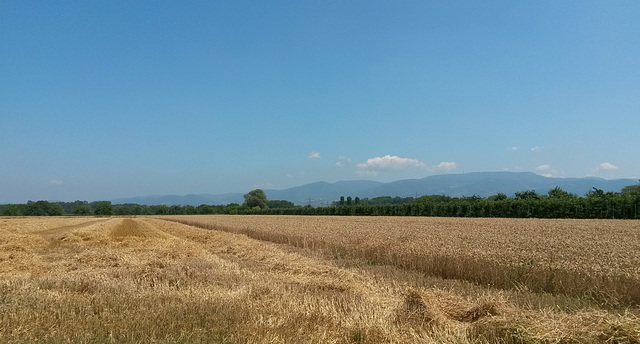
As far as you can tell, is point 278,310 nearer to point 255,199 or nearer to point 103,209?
point 103,209

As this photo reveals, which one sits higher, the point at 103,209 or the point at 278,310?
the point at 103,209

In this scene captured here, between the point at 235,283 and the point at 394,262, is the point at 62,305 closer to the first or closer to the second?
the point at 235,283

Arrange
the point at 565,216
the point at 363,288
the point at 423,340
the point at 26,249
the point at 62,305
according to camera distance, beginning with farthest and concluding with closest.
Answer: the point at 565,216, the point at 26,249, the point at 363,288, the point at 62,305, the point at 423,340

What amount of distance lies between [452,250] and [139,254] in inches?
490

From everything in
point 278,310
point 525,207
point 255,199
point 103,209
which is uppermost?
point 255,199

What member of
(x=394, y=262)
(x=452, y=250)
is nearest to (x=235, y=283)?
(x=394, y=262)

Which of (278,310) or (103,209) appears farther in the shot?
(103,209)

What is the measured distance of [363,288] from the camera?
960 cm

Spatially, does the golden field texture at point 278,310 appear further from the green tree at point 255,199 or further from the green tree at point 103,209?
the green tree at point 255,199

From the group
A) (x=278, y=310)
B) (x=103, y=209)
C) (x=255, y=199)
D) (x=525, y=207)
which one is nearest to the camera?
(x=278, y=310)

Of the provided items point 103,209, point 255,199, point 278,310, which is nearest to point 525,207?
point 278,310

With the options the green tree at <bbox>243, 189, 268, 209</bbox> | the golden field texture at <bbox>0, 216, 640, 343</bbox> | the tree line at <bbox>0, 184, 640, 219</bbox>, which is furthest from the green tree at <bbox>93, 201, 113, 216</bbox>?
the golden field texture at <bbox>0, 216, 640, 343</bbox>

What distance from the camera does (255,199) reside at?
18112 cm

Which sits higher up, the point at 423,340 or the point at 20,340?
the point at 20,340
